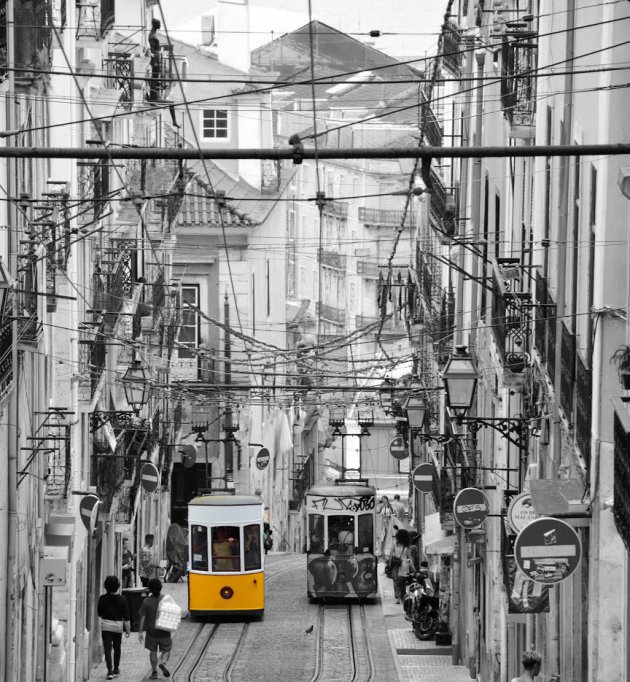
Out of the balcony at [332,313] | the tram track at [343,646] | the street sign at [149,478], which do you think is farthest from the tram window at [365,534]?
the balcony at [332,313]

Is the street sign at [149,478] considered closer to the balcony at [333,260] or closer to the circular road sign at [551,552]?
the circular road sign at [551,552]

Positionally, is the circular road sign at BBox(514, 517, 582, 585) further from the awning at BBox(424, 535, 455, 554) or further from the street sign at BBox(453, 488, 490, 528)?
the awning at BBox(424, 535, 455, 554)

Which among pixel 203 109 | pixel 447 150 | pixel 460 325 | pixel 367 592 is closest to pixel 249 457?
pixel 203 109

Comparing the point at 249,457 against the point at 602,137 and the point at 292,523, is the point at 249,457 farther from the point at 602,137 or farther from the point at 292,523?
the point at 602,137

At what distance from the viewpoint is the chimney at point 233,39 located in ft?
158

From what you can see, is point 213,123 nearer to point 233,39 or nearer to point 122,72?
point 233,39

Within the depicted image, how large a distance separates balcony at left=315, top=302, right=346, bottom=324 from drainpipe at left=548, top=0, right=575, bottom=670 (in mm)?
46506

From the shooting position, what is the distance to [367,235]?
68.8 metres

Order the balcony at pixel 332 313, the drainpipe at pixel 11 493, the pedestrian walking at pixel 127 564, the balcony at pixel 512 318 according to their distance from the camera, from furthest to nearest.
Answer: the balcony at pixel 332 313, the pedestrian walking at pixel 127 564, the balcony at pixel 512 318, the drainpipe at pixel 11 493

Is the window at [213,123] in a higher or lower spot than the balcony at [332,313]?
higher

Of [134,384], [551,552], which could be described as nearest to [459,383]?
[551,552]

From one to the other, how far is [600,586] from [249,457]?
1329 inches

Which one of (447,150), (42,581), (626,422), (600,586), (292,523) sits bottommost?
(292,523)

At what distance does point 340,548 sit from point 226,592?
10.1 feet
